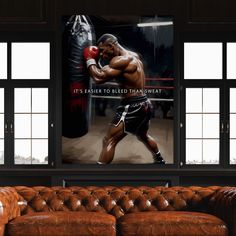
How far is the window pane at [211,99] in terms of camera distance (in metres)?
8.85

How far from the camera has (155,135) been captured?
345 inches

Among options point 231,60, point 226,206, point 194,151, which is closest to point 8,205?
point 226,206

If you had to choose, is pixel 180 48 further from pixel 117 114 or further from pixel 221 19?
pixel 117 114

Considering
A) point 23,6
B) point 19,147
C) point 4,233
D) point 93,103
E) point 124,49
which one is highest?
point 23,6

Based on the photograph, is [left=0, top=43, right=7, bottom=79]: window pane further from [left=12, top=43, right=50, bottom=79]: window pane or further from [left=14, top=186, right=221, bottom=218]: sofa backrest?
[left=14, top=186, right=221, bottom=218]: sofa backrest

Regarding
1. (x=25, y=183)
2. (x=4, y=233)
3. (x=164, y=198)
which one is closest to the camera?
(x=4, y=233)

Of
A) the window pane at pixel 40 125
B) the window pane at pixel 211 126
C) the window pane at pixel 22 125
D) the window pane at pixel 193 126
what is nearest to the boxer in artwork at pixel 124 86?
the window pane at pixel 193 126

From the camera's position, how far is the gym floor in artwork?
Result: 8750mm

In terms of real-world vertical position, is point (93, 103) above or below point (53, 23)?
below

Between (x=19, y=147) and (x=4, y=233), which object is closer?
(x=4, y=233)

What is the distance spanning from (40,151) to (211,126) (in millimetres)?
2451

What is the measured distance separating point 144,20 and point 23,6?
170cm

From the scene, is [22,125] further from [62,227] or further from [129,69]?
[62,227]

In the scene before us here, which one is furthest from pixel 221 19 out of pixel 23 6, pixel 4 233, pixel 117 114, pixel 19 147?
pixel 4 233
